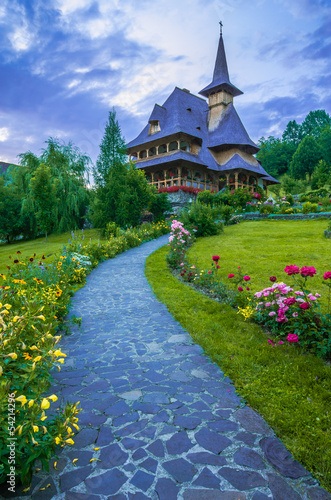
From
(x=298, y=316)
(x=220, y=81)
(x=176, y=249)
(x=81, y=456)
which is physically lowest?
(x=81, y=456)

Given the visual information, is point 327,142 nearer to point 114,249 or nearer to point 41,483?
point 114,249

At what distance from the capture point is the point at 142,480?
6.73 feet

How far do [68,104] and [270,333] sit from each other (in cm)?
1214

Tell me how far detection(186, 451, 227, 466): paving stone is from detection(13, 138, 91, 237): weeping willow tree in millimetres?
20569

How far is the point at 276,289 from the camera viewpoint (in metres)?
4.25

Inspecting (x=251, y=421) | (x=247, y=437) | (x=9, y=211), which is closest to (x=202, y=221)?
(x=251, y=421)

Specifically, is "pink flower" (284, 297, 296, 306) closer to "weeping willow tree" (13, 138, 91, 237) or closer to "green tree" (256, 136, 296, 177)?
"weeping willow tree" (13, 138, 91, 237)

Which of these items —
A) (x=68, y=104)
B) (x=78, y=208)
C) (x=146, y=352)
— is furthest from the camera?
(x=78, y=208)

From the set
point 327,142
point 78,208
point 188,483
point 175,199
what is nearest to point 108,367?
point 188,483

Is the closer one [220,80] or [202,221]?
[202,221]

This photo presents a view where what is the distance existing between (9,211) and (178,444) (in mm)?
26340

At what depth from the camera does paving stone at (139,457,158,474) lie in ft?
7.00

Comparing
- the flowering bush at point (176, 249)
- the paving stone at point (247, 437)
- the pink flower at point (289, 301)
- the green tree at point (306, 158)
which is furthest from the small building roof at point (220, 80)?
the paving stone at point (247, 437)

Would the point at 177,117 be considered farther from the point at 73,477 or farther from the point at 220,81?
the point at 73,477
